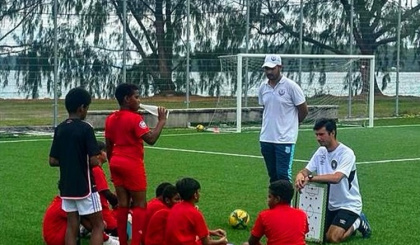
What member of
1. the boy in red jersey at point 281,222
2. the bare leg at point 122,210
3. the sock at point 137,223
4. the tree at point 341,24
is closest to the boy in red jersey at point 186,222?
the boy in red jersey at point 281,222

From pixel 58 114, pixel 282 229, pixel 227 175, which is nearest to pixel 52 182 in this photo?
pixel 227 175

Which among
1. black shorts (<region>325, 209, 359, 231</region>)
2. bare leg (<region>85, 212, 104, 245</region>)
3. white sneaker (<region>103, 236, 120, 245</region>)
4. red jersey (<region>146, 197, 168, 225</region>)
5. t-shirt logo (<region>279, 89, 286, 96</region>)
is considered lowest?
white sneaker (<region>103, 236, 120, 245</region>)

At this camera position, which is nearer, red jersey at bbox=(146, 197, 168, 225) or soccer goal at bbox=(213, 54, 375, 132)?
red jersey at bbox=(146, 197, 168, 225)

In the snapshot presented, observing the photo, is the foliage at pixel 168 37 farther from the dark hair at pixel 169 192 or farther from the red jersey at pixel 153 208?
the dark hair at pixel 169 192

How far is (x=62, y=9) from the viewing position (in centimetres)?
2345

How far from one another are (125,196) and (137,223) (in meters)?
0.28

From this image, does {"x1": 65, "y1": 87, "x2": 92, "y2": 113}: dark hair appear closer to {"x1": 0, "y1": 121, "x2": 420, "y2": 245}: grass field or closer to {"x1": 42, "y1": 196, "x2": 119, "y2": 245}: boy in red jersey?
{"x1": 42, "y1": 196, "x2": 119, "y2": 245}: boy in red jersey

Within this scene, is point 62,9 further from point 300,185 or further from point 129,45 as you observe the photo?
point 300,185

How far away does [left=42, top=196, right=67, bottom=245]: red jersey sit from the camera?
26.9ft

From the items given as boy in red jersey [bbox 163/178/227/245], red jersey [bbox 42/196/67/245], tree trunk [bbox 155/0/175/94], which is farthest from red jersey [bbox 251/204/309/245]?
tree trunk [bbox 155/0/175/94]

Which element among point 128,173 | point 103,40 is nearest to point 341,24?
point 103,40

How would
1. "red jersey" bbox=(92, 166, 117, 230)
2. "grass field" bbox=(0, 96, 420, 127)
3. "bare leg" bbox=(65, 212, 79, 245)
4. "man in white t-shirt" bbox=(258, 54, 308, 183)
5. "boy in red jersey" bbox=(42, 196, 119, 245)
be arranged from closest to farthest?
"bare leg" bbox=(65, 212, 79, 245)
"boy in red jersey" bbox=(42, 196, 119, 245)
"red jersey" bbox=(92, 166, 117, 230)
"man in white t-shirt" bbox=(258, 54, 308, 183)
"grass field" bbox=(0, 96, 420, 127)

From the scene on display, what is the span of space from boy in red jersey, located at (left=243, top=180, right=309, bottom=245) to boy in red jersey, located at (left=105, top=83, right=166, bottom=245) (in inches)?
52.2

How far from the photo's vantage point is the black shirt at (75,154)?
7453mm
